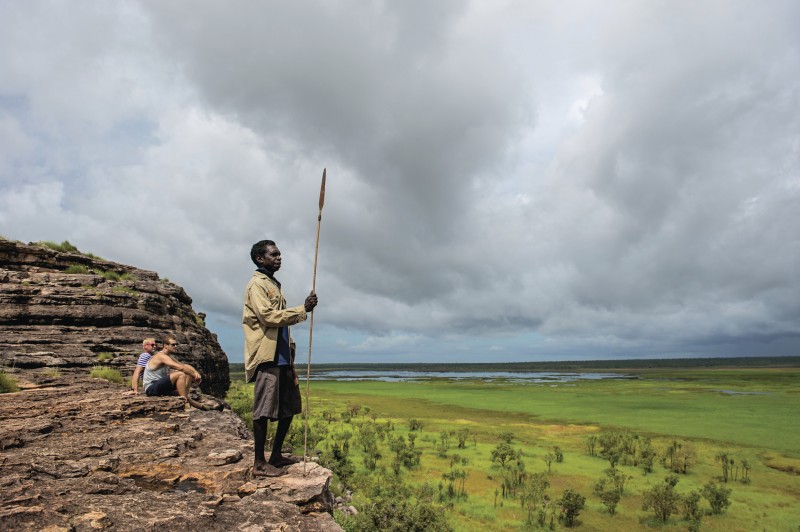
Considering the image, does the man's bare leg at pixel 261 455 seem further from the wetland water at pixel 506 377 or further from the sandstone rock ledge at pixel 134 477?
the wetland water at pixel 506 377

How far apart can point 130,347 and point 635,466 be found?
23.7 metres

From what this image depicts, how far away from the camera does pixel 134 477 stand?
5.16 meters

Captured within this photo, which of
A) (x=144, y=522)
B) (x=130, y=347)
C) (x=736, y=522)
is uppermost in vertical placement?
(x=130, y=347)

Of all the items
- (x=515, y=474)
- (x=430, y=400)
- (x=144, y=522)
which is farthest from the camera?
(x=430, y=400)

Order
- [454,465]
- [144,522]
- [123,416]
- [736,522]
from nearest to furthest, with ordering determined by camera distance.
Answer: [144,522] < [123,416] < [736,522] < [454,465]

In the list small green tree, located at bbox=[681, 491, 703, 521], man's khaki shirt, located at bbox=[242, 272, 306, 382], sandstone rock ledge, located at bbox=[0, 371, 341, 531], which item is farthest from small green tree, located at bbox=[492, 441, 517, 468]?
man's khaki shirt, located at bbox=[242, 272, 306, 382]

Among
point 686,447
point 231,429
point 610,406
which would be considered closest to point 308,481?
point 231,429

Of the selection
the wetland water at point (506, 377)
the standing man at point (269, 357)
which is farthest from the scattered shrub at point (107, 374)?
the wetland water at point (506, 377)

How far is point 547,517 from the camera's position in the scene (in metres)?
14.3

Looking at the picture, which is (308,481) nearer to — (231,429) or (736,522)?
(231,429)

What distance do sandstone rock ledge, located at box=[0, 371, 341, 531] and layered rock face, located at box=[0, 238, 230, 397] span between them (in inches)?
284

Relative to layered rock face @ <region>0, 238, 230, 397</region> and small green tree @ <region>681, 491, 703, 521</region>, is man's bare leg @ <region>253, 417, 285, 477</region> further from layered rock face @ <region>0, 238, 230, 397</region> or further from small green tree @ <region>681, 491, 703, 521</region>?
small green tree @ <region>681, 491, 703, 521</region>

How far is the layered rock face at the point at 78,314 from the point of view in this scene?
14.2m

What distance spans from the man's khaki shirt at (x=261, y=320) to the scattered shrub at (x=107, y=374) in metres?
10.5
